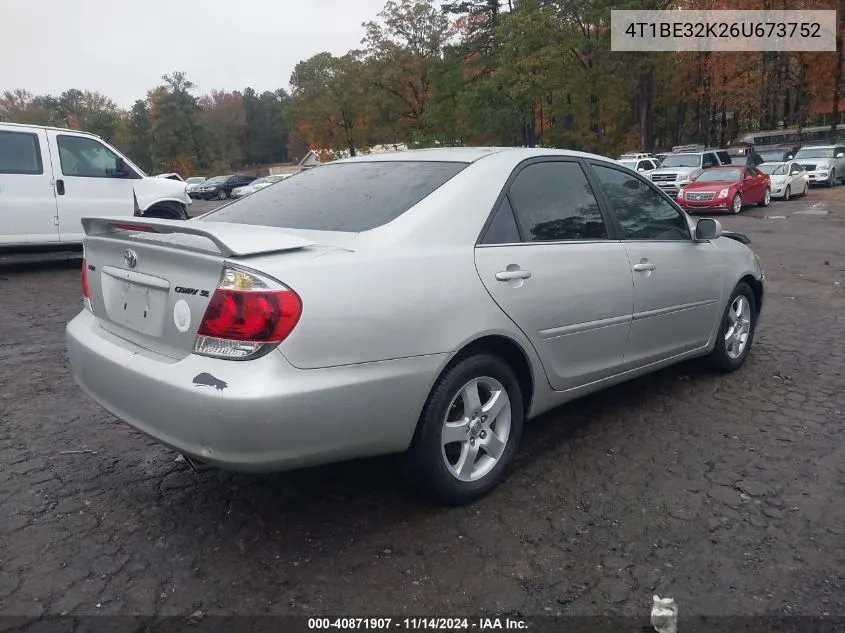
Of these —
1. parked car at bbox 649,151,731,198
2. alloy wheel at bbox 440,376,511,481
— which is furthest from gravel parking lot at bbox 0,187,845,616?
parked car at bbox 649,151,731,198

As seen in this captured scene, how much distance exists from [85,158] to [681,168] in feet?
68.8

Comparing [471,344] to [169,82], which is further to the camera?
[169,82]

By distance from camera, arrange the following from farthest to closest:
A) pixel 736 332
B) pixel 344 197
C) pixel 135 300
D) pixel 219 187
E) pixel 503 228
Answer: pixel 219 187 → pixel 736 332 → pixel 344 197 → pixel 503 228 → pixel 135 300

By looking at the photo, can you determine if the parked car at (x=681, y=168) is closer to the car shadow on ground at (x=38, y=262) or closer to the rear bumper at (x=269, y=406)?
the car shadow on ground at (x=38, y=262)

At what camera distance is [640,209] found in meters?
4.26

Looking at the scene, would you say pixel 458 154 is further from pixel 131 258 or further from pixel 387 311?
pixel 131 258

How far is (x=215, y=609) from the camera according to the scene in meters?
2.41

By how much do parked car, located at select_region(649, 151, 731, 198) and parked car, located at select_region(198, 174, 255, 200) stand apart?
3006 cm

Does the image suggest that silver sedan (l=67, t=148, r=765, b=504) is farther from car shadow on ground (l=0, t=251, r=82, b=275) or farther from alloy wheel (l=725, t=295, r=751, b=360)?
car shadow on ground (l=0, t=251, r=82, b=275)

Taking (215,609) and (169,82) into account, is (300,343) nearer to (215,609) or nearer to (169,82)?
(215,609)

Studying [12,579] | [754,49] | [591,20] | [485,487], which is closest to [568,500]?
[485,487]

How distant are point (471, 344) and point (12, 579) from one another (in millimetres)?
2001

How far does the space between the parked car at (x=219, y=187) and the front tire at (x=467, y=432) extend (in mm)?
45184

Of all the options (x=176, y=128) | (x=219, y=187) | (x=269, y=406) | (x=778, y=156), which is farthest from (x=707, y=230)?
(x=176, y=128)
